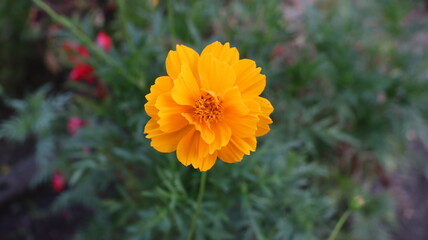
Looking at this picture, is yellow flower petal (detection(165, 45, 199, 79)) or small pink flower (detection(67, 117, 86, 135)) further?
small pink flower (detection(67, 117, 86, 135))

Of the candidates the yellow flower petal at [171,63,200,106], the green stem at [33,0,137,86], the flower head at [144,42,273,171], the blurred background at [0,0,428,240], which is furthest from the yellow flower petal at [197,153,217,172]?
the green stem at [33,0,137,86]

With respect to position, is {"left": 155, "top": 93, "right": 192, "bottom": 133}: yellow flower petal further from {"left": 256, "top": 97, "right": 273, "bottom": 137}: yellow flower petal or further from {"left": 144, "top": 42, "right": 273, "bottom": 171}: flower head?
{"left": 256, "top": 97, "right": 273, "bottom": 137}: yellow flower petal

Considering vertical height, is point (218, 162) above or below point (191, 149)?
above

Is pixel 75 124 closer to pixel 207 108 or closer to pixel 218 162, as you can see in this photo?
pixel 218 162

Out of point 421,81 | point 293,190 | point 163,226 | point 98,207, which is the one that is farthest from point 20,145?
point 421,81

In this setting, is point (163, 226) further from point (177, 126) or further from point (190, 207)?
point (177, 126)

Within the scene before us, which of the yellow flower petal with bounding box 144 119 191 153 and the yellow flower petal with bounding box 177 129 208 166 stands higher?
the yellow flower petal with bounding box 144 119 191 153

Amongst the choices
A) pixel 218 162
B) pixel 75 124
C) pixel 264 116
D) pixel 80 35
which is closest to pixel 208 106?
pixel 264 116
